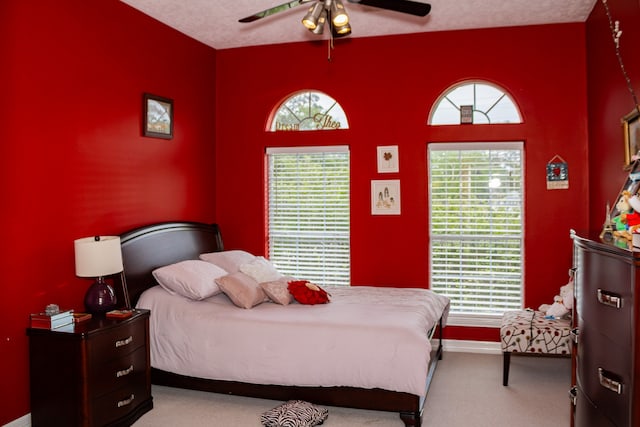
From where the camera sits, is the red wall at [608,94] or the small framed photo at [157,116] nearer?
the red wall at [608,94]

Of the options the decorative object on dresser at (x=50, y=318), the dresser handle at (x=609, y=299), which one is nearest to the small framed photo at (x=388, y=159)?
the decorative object on dresser at (x=50, y=318)

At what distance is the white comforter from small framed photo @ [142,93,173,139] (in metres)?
1.50

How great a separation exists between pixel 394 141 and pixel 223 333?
8.99ft

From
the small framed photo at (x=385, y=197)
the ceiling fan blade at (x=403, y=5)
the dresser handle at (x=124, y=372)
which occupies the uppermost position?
the ceiling fan blade at (x=403, y=5)

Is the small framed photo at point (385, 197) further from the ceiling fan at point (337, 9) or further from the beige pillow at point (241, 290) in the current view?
the ceiling fan at point (337, 9)

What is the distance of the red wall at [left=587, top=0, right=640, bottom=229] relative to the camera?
3.63 meters

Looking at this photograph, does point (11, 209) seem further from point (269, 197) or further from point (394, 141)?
point (394, 141)

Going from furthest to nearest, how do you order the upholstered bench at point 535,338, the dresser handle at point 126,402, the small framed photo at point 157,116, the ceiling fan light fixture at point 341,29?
the small framed photo at point 157,116, the upholstered bench at point 535,338, the dresser handle at point 126,402, the ceiling fan light fixture at point 341,29

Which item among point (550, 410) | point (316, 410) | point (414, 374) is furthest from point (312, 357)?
point (550, 410)

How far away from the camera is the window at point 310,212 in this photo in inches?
227

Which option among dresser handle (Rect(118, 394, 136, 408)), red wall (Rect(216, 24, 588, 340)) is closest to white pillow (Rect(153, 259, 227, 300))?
dresser handle (Rect(118, 394, 136, 408))

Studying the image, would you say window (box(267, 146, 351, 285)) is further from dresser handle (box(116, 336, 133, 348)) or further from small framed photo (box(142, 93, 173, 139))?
dresser handle (box(116, 336, 133, 348))

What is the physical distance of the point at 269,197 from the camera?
237 inches

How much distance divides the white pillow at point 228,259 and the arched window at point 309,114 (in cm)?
158
